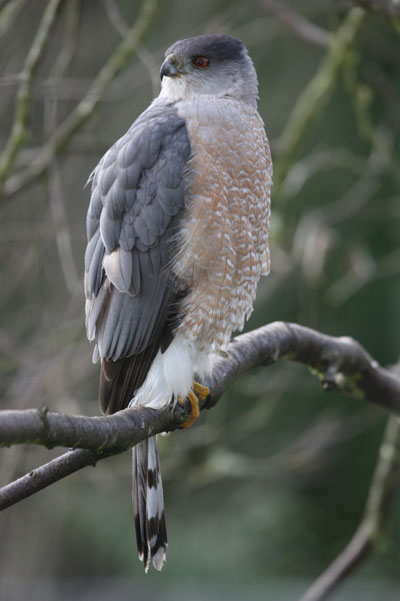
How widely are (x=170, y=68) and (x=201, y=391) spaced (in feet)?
3.85

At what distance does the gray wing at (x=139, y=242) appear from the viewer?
255cm

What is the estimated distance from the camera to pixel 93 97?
3.20 metres

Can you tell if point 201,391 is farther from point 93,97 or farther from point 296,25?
point 296,25

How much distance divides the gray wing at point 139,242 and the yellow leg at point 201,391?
0.18m

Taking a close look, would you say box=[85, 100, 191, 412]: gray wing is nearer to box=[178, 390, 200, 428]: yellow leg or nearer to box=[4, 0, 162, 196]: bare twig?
box=[178, 390, 200, 428]: yellow leg

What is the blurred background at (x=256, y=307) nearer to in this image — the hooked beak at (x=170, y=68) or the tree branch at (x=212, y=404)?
the hooked beak at (x=170, y=68)

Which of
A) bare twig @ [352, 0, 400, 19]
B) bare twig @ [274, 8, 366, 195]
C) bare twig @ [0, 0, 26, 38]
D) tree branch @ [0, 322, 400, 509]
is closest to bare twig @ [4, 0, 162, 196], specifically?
bare twig @ [0, 0, 26, 38]

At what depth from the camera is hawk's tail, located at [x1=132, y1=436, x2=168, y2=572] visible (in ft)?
8.60

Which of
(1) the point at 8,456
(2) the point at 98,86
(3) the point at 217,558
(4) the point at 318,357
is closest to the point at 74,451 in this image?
(4) the point at 318,357

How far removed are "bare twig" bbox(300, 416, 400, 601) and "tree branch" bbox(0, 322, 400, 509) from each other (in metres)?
0.35

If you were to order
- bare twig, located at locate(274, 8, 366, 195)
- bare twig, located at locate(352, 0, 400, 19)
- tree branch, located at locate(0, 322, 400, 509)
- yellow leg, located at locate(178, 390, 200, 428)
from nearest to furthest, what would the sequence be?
tree branch, located at locate(0, 322, 400, 509) → bare twig, located at locate(352, 0, 400, 19) → yellow leg, located at locate(178, 390, 200, 428) → bare twig, located at locate(274, 8, 366, 195)

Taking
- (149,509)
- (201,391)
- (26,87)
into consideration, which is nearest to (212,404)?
(201,391)

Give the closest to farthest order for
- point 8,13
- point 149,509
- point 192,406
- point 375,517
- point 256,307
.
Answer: point 192,406
point 149,509
point 8,13
point 375,517
point 256,307

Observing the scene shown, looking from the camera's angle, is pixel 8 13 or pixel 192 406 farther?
pixel 8 13
